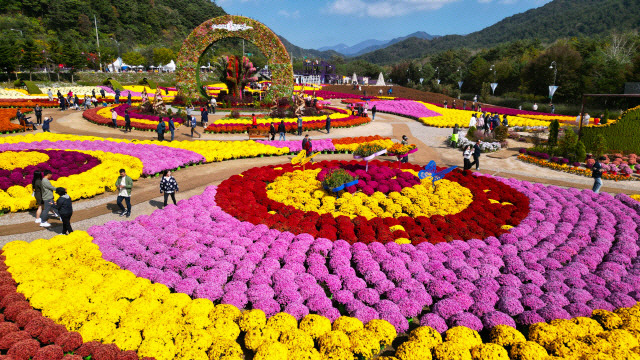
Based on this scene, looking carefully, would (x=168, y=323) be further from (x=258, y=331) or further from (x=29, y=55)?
(x=29, y=55)

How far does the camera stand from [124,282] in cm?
795

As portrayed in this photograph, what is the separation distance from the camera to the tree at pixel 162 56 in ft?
320

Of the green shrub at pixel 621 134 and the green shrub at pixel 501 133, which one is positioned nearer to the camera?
the green shrub at pixel 621 134

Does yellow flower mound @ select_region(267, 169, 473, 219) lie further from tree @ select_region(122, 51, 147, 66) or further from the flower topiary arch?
tree @ select_region(122, 51, 147, 66)

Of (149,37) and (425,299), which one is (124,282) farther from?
(149,37)

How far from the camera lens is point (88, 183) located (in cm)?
1450

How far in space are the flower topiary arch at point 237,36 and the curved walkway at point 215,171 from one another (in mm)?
10034

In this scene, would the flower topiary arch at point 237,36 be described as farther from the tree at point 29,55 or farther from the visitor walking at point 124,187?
the tree at point 29,55

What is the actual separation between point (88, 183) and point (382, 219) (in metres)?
11.7

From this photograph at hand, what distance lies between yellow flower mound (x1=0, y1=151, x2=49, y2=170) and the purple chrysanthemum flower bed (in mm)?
7992

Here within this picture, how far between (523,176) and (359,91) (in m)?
60.2

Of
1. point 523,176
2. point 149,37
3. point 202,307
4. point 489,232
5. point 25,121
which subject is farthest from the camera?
point 149,37

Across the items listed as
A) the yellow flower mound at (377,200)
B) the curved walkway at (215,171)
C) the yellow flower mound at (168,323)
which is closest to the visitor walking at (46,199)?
the curved walkway at (215,171)

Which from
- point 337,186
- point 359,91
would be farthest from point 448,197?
point 359,91
